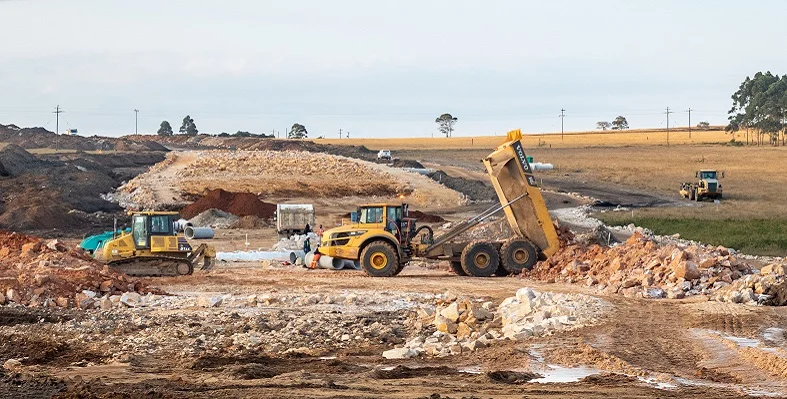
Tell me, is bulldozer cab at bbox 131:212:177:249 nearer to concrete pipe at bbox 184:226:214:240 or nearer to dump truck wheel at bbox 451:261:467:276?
dump truck wheel at bbox 451:261:467:276

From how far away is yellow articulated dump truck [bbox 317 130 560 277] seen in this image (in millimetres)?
27109

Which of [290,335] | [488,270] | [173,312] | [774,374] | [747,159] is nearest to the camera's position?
[774,374]

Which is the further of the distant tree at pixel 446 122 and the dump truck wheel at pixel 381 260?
the distant tree at pixel 446 122

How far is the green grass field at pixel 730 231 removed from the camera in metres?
33.9

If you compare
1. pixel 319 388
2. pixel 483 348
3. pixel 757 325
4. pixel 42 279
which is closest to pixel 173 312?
pixel 42 279

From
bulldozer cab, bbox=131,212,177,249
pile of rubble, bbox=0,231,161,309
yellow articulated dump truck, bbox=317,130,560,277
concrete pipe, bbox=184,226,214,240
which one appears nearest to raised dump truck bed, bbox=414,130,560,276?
yellow articulated dump truck, bbox=317,130,560,277

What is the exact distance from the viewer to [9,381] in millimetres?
12641

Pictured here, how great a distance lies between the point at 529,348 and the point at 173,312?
669cm

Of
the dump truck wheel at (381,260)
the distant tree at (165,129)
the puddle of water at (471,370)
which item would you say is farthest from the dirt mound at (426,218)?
the distant tree at (165,129)

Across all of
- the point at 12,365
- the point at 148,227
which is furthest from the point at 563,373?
the point at 148,227

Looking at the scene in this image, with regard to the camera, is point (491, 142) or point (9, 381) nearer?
point (9, 381)

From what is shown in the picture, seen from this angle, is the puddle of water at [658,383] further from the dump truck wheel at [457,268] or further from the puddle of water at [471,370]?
the dump truck wheel at [457,268]

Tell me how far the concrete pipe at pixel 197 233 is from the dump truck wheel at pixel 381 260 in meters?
16.7

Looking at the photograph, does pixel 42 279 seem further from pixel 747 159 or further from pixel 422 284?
pixel 747 159
